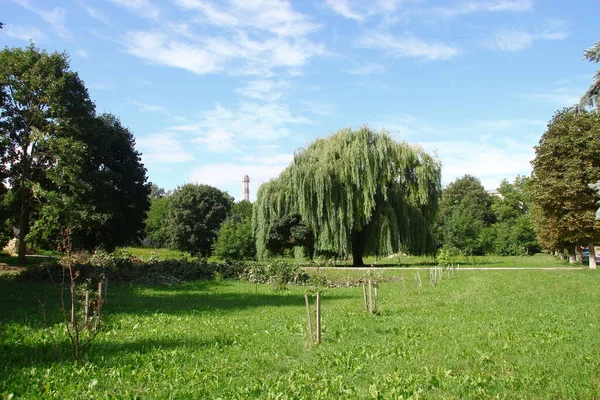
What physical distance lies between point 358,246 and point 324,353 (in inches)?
958

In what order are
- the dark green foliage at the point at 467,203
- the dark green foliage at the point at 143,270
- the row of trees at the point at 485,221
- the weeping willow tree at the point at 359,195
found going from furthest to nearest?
the dark green foliage at the point at 467,203, the row of trees at the point at 485,221, the weeping willow tree at the point at 359,195, the dark green foliage at the point at 143,270

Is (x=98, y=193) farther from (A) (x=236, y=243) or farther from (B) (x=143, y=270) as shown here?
(A) (x=236, y=243)

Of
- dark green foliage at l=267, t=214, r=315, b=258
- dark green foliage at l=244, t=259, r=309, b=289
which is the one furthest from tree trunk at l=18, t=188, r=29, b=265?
dark green foliage at l=267, t=214, r=315, b=258

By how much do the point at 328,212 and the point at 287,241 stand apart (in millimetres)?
3530

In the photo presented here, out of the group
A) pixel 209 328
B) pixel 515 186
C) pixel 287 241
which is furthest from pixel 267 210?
pixel 515 186

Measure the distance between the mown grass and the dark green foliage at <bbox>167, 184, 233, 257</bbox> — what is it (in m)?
43.4

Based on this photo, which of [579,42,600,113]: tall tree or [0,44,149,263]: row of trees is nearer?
[579,42,600,113]: tall tree

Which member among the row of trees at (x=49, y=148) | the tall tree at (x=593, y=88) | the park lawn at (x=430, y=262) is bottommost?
the park lawn at (x=430, y=262)

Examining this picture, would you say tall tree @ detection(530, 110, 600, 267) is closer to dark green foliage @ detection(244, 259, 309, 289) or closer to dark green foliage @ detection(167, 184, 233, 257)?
dark green foliage @ detection(244, 259, 309, 289)

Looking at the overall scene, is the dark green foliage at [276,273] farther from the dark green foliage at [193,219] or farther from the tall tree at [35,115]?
the dark green foliage at [193,219]

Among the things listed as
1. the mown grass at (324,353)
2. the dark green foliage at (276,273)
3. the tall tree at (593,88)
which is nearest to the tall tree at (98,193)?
the dark green foliage at (276,273)

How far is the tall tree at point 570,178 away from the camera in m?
28.3

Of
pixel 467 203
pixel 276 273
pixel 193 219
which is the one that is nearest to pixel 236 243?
pixel 193 219

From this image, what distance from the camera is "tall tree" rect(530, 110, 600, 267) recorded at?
28.3 m
